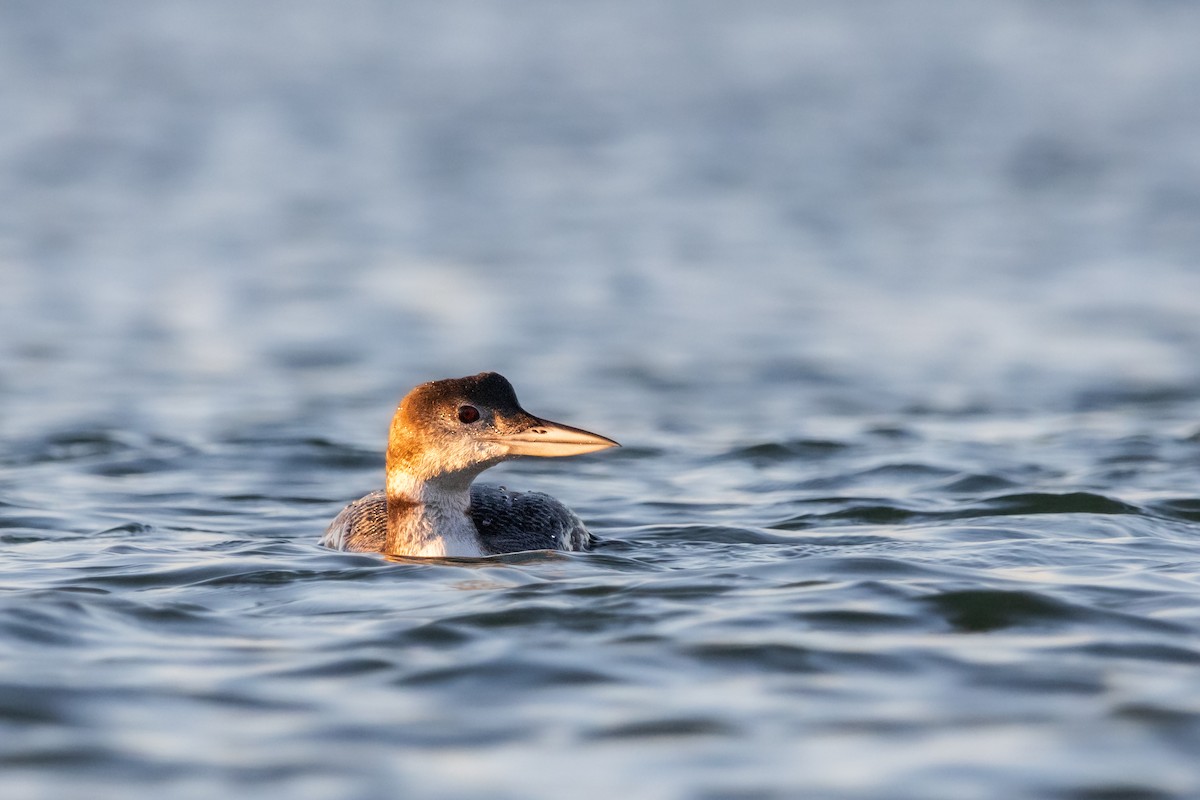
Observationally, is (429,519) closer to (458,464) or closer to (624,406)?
(458,464)

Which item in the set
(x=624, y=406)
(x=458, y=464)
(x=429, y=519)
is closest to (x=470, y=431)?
(x=458, y=464)

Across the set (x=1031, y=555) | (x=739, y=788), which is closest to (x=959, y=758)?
(x=739, y=788)

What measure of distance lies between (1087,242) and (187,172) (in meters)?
11.8

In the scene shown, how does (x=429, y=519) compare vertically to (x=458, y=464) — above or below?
below

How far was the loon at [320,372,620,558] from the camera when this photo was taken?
8.97m

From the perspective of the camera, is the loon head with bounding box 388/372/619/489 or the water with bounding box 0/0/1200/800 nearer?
the water with bounding box 0/0/1200/800

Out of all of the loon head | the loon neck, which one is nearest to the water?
the loon neck

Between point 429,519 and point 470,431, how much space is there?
46cm

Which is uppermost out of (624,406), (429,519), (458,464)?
(624,406)

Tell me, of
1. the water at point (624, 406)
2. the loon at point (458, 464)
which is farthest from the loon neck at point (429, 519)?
the water at point (624, 406)

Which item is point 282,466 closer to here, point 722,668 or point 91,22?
point 722,668

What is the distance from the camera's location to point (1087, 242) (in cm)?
2141

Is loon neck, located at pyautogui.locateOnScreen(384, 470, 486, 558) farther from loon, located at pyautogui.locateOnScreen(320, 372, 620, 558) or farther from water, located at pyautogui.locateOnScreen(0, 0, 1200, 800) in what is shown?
water, located at pyautogui.locateOnScreen(0, 0, 1200, 800)

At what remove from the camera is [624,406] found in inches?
558
